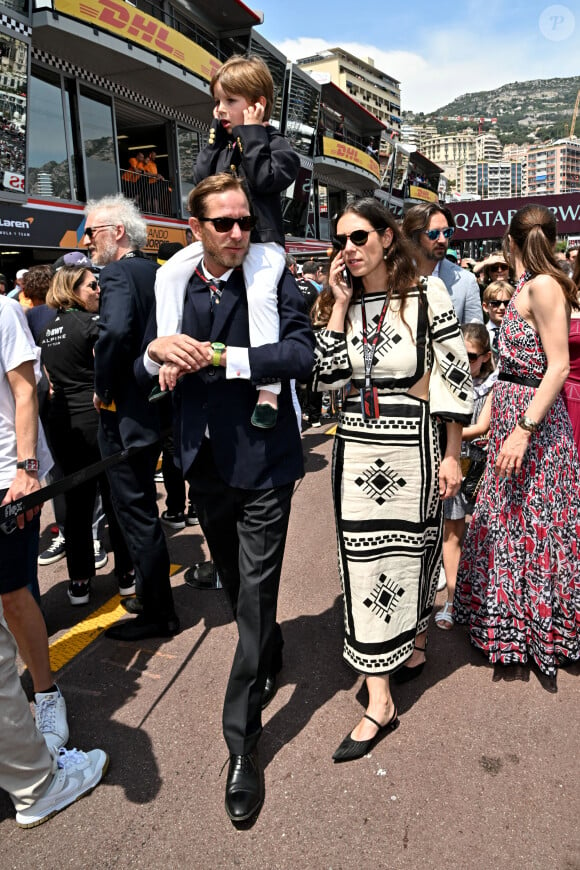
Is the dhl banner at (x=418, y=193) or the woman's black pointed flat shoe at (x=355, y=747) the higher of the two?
the dhl banner at (x=418, y=193)

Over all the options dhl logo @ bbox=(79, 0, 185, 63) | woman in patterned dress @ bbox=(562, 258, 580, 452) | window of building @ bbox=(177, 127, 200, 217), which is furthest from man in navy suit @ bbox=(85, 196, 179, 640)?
window of building @ bbox=(177, 127, 200, 217)

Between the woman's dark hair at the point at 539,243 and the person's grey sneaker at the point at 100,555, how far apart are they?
10.9ft

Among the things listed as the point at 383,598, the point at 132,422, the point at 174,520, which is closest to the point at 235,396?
the point at 383,598

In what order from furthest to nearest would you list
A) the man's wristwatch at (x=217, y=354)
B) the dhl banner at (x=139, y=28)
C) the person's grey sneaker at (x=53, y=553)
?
1. the dhl banner at (x=139, y=28)
2. the person's grey sneaker at (x=53, y=553)
3. the man's wristwatch at (x=217, y=354)

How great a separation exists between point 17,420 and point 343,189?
39013 millimetres

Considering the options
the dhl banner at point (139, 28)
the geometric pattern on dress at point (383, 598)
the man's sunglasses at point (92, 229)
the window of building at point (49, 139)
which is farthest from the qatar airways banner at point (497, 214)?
the geometric pattern on dress at point (383, 598)

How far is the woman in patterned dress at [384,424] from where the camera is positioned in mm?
2408

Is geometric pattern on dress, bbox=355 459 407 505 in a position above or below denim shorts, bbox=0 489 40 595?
above

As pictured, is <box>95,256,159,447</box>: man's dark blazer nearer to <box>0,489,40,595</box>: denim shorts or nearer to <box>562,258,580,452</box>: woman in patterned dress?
<box>0,489,40,595</box>: denim shorts

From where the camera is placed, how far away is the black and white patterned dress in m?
2.43

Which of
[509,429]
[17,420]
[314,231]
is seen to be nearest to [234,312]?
[17,420]

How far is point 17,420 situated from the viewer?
2.42 meters

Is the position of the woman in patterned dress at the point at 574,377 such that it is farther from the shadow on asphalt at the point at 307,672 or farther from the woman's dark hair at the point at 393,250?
the shadow on asphalt at the point at 307,672

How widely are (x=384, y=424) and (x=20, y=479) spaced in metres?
1.47
